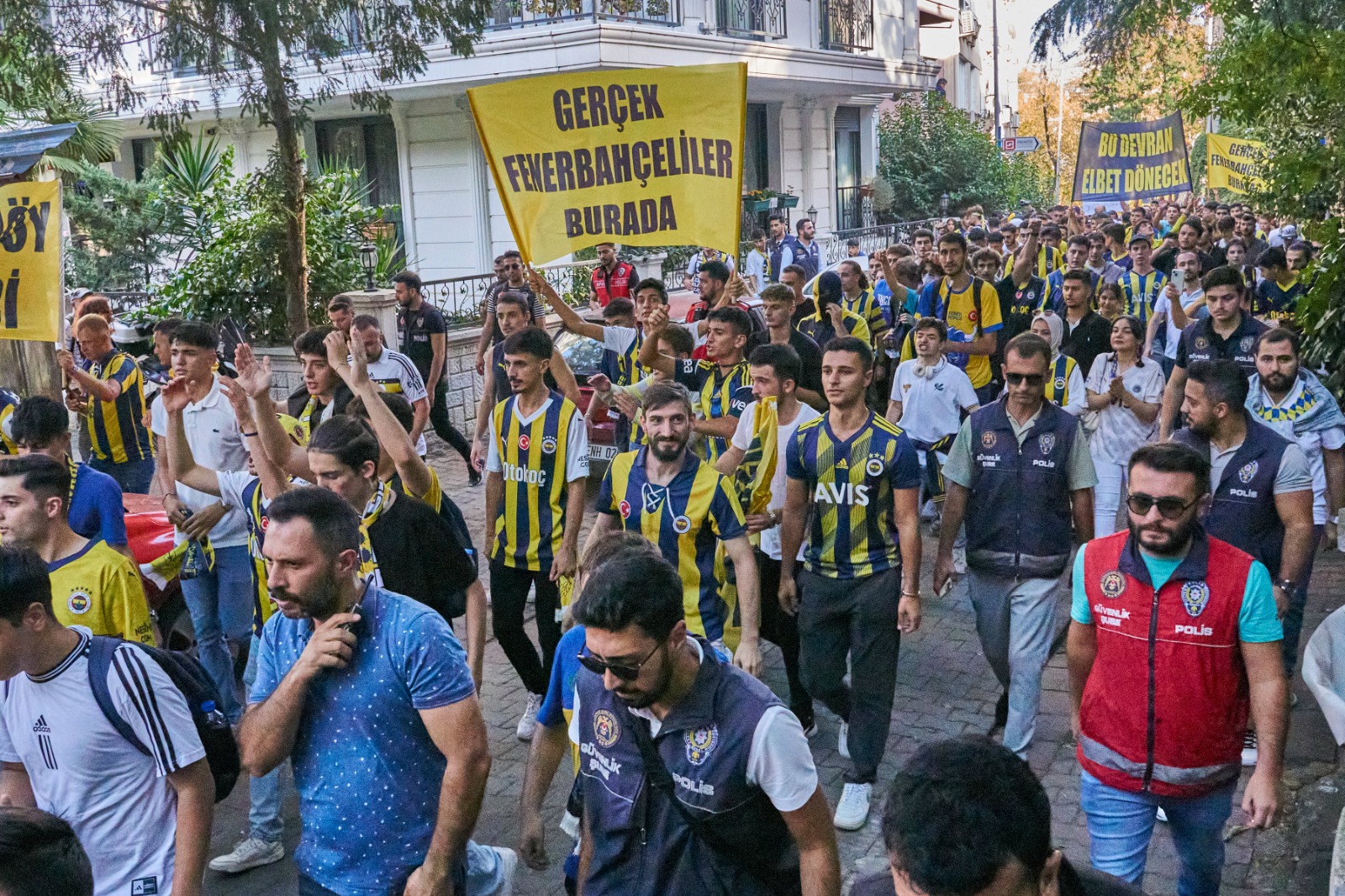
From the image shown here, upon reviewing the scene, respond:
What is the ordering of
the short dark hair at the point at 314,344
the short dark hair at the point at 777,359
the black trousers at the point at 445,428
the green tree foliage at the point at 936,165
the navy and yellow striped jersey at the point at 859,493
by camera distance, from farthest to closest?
the green tree foliage at the point at 936,165 < the black trousers at the point at 445,428 < the short dark hair at the point at 314,344 < the short dark hair at the point at 777,359 < the navy and yellow striped jersey at the point at 859,493

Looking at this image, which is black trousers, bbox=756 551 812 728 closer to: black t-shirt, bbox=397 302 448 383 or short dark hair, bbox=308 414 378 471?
short dark hair, bbox=308 414 378 471

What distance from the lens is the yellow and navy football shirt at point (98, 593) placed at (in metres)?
4.33

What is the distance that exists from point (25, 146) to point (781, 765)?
7.22 metres

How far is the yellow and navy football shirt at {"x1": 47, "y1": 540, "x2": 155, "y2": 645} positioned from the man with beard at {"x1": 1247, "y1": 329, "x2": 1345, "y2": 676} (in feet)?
16.8

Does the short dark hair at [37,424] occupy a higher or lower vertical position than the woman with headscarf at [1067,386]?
higher

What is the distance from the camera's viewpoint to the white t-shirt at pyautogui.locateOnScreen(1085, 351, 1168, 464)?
809 centimetres

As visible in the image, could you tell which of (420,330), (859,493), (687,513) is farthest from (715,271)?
(687,513)

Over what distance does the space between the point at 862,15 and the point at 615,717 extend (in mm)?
29704

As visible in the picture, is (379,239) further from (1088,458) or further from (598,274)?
(1088,458)

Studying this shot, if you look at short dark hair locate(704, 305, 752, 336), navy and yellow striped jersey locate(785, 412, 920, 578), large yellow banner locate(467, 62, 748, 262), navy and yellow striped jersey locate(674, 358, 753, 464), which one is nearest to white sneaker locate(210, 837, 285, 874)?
navy and yellow striped jersey locate(785, 412, 920, 578)

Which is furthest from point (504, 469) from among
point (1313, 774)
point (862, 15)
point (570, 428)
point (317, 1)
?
point (862, 15)

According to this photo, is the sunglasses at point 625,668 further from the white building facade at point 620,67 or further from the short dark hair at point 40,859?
the white building facade at point 620,67

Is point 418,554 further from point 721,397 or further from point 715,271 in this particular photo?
point 715,271

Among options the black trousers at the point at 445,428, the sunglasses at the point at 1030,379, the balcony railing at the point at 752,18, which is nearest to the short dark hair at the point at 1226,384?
the sunglasses at the point at 1030,379
